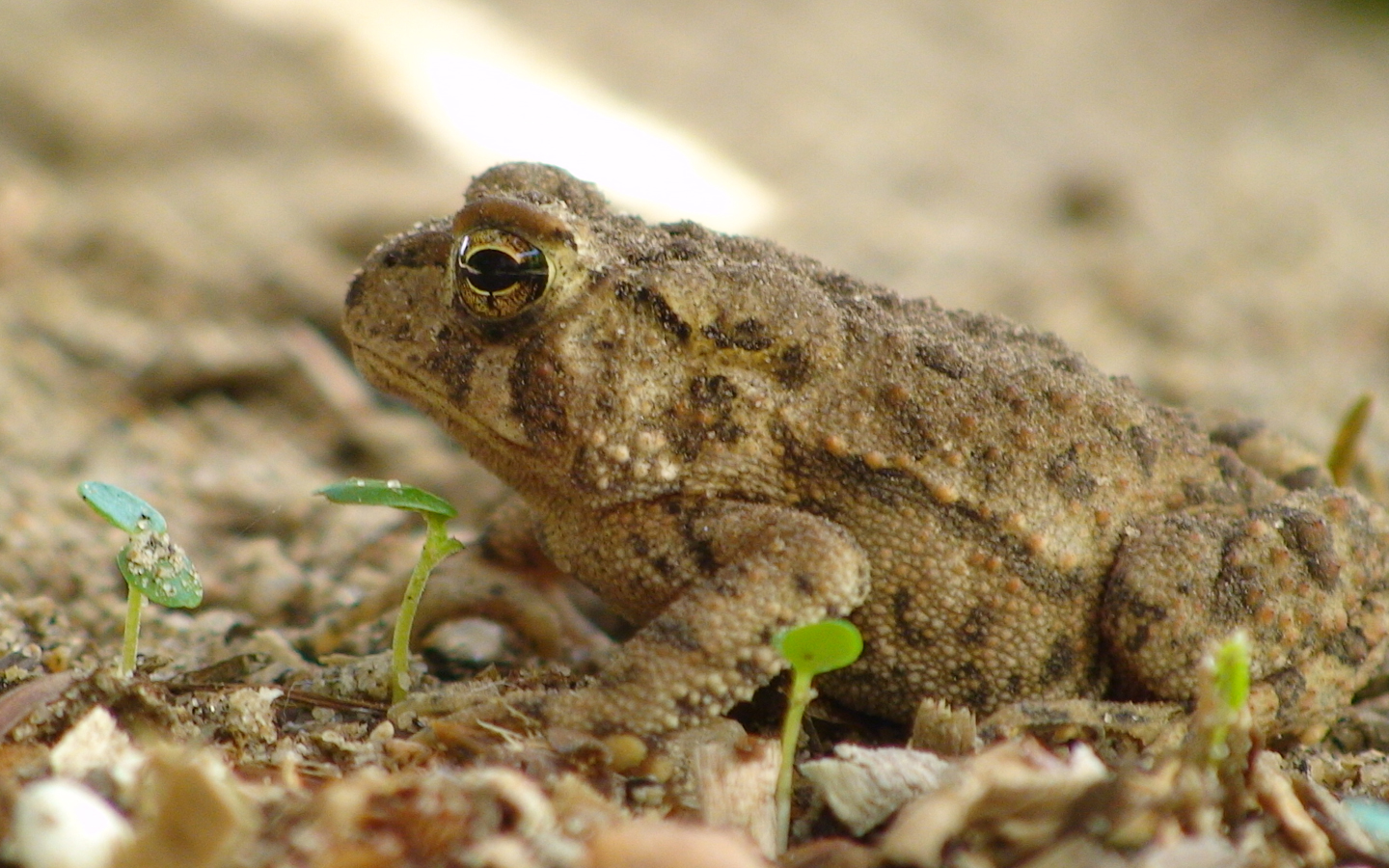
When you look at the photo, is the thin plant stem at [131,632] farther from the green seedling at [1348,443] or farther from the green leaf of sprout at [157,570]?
the green seedling at [1348,443]

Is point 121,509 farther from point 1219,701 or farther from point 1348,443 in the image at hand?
point 1348,443

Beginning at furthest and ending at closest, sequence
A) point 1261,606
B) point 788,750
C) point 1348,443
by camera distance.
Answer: point 1348,443 → point 1261,606 → point 788,750

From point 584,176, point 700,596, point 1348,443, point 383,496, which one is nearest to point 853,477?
point 700,596

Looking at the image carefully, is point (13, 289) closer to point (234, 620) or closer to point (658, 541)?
point (234, 620)

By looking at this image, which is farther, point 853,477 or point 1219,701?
point 853,477

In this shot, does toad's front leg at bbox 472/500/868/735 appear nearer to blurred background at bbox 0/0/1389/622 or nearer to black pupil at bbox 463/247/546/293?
black pupil at bbox 463/247/546/293

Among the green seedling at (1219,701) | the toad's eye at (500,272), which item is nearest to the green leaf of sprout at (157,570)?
the toad's eye at (500,272)

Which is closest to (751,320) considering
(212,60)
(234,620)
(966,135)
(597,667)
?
(597,667)

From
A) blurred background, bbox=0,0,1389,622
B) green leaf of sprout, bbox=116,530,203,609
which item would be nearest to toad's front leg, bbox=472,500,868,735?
green leaf of sprout, bbox=116,530,203,609
